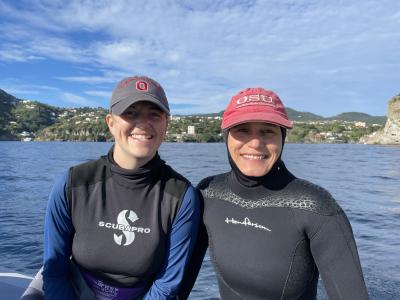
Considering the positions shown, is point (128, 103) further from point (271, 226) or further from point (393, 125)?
point (393, 125)

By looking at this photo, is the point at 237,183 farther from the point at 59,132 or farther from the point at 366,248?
the point at 59,132

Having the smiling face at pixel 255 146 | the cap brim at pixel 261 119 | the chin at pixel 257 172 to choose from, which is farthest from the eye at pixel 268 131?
the chin at pixel 257 172

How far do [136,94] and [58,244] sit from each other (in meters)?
1.17

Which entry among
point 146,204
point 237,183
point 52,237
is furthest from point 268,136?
point 52,237

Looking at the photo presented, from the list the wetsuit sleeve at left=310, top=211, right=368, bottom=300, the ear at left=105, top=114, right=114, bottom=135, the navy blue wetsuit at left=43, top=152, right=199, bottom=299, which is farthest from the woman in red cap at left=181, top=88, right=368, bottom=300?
the ear at left=105, top=114, right=114, bottom=135

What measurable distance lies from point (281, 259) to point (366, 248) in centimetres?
756

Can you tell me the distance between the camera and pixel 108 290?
261cm

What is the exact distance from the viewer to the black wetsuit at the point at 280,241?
2.18 m

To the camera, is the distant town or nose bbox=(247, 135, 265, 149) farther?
the distant town

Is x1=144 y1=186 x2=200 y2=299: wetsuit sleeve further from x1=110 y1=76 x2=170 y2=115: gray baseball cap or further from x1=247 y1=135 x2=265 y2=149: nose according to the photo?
x1=110 y1=76 x2=170 y2=115: gray baseball cap

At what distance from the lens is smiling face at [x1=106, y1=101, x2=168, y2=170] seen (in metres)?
2.46

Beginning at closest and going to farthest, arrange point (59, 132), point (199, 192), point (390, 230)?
1. point (199, 192)
2. point (390, 230)
3. point (59, 132)

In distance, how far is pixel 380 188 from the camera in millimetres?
19844

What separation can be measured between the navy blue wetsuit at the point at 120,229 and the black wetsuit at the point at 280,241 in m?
0.27
